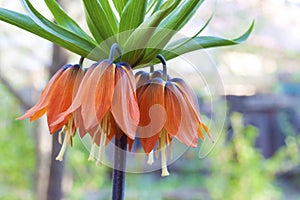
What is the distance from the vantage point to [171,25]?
1.13 feet

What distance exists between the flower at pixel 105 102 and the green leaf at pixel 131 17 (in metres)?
0.03

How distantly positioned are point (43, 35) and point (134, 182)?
243 centimetres

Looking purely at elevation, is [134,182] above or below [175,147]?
below

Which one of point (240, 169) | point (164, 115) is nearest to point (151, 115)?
point (164, 115)

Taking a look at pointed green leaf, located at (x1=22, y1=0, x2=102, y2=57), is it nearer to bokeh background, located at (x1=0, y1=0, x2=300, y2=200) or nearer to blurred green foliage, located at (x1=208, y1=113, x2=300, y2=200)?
bokeh background, located at (x1=0, y1=0, x2=300, y2=200)

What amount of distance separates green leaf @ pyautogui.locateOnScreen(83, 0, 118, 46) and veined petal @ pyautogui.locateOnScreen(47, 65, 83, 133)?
38mm

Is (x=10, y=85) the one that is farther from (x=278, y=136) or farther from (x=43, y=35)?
(x=278, y=136)

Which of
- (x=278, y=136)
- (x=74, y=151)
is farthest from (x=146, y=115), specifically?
(x=278, y=136)

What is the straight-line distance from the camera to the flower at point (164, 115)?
0.35 m

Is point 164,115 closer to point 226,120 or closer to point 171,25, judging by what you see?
point 171,25

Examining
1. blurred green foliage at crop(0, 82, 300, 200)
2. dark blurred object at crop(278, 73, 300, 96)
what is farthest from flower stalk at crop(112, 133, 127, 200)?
dark blurred object at crop(278, 73, 300, 96)

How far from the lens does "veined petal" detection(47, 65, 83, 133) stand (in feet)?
1.19

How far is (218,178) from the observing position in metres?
2.41

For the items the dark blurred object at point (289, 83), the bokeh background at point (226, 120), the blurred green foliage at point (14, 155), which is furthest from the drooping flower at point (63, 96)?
the dark blurred object at point (289, 83)
